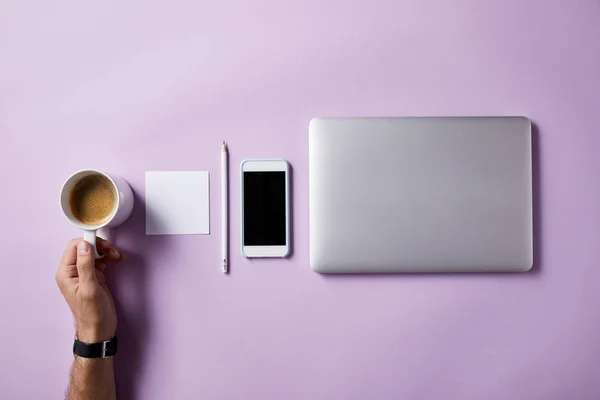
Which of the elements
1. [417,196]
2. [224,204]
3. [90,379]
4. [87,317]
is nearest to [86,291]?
[87,317]

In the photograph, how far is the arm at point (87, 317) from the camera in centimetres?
62

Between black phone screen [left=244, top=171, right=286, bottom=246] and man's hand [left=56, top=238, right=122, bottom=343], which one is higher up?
black phone screen [left=244, top=171, right=286, bottom=246]

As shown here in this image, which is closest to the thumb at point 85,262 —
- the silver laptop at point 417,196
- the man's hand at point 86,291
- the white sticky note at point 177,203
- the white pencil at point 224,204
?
the man's hand at point 86,291

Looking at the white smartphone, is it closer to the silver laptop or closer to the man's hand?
the silver laptop

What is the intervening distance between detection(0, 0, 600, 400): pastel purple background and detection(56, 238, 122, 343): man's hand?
0.05 meters

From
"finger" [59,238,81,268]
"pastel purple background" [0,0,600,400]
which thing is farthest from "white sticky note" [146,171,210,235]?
"finger" [59,238,81,268]

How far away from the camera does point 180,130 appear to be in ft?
2.26

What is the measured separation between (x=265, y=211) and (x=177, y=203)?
0.17m

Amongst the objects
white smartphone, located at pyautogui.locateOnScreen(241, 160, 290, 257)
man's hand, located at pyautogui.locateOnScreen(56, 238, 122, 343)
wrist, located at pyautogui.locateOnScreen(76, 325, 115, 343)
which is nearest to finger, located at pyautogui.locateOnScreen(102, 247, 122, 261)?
man's hand, located at pyautogui.locateOnScreen(56, 238, 122, 343)

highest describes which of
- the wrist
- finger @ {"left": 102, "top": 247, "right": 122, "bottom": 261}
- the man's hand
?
finger @ {"left": 102, "top": 247, "right": 122, "bottom": 261}

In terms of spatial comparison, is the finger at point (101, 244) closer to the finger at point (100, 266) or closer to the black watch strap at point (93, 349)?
the finger at point (100, 266)

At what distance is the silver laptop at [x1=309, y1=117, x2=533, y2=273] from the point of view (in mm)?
667

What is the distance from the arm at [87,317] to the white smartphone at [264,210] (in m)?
0.25

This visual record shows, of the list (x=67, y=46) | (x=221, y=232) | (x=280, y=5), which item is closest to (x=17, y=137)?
(x=67, y=46)
